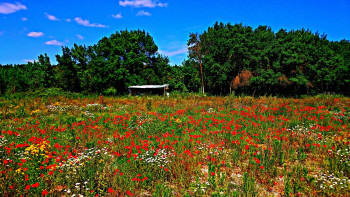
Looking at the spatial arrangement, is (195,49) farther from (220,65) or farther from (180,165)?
(180,165)

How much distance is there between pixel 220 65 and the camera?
33.7m

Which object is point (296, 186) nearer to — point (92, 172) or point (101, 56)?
point (92, 172)

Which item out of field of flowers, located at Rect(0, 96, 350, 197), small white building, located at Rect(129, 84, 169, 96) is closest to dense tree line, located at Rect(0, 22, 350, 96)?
small white building, located at Rect(129, 84, 169, 96)

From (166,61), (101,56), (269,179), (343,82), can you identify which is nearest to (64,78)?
(101,56)

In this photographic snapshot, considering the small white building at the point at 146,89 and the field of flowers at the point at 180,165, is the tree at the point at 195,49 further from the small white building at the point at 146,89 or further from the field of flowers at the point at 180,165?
the field of flowers at the point at 180,165

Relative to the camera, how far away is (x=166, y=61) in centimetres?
4653

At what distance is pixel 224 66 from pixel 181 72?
977 cm

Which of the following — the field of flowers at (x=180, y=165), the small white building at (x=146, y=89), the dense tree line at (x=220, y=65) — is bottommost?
the field of flowers at (x=180, y=165)

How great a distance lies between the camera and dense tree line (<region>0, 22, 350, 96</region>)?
32.2 meters

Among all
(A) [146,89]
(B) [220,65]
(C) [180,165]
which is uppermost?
(B) [220,65]

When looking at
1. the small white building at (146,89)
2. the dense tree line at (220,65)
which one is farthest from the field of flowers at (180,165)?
the small white building at (146,89)

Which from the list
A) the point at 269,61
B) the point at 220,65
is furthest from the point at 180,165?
the point at 269,61

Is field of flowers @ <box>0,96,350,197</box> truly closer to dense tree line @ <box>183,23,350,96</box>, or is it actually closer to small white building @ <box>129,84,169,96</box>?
dense tree line @ <box>183,23,350,96</box>

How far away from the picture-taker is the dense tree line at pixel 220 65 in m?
32.2
